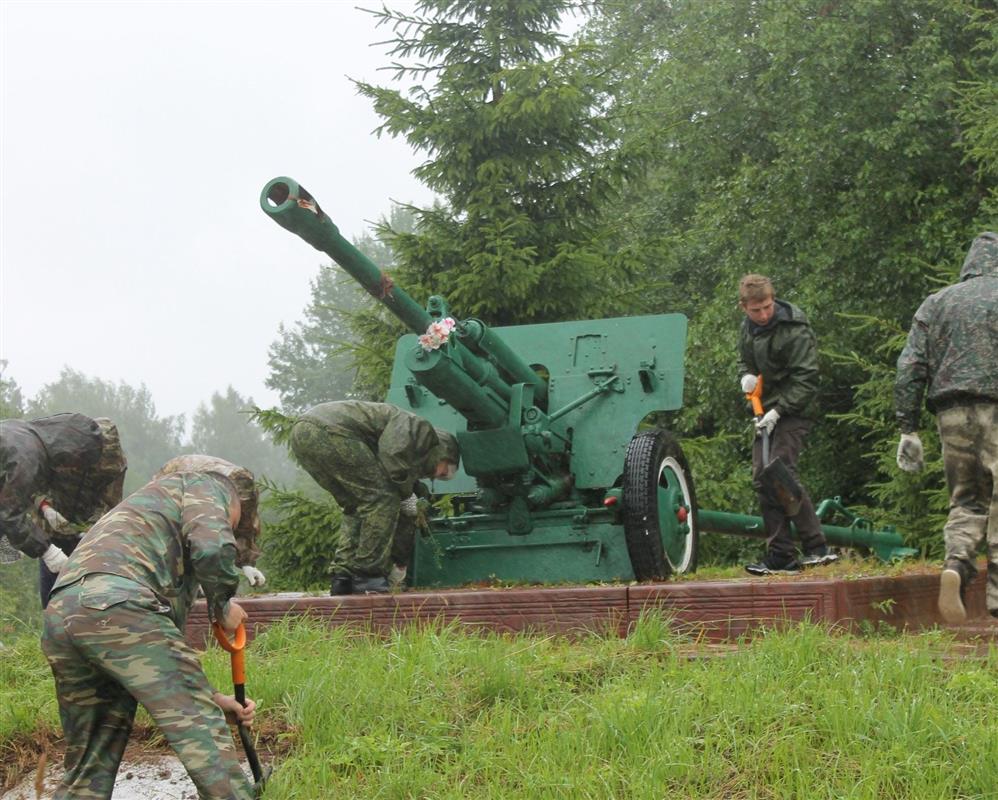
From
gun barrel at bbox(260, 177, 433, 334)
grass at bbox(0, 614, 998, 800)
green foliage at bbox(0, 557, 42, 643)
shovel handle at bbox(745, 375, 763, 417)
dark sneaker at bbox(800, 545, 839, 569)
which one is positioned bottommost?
green foliage at bbox(0, 557, 42, 643)

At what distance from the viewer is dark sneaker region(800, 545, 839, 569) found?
8289 mm

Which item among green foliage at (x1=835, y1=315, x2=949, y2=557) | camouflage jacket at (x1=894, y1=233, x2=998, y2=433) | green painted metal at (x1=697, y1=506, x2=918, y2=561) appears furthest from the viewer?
green foliage at (x1=835, y1=315, x2=949, y2=557)

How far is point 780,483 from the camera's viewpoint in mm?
8172

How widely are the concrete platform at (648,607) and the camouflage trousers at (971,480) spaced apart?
0.44 meters

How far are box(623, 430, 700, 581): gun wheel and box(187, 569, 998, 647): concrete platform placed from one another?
32.4 inches

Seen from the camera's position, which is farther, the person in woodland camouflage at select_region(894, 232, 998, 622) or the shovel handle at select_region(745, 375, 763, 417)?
the shovel handle at select_region(745, 375, 763, 417)

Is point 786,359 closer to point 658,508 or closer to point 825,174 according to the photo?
point 658,508

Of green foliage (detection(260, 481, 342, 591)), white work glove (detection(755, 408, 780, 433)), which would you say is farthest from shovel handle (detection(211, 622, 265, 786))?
green foliage (detection(260, 481, 342, 591))

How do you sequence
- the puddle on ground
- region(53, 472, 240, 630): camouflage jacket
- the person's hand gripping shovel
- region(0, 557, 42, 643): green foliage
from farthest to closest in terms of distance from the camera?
region(0, 557, 42, 643): green foliage < the puddle on ground < the person's hand gripping shovel < region(53, 472, 240, 630): camouflage jacket

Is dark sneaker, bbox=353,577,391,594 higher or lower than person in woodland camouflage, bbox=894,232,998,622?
lower

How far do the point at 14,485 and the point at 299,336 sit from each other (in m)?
57.3

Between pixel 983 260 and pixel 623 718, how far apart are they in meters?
3.63

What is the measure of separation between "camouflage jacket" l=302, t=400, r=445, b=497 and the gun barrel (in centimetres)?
81

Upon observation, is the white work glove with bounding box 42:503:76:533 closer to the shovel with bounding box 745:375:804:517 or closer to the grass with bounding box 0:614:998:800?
the grass with bounding box 0:614:998:800
